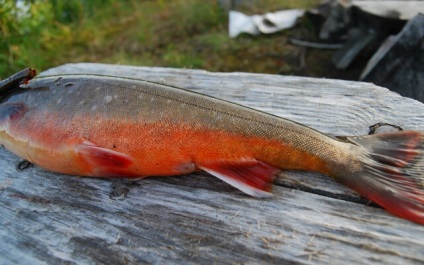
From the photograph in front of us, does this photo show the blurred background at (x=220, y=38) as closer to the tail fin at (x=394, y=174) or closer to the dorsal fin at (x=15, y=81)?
the tail fin at (x=394, y=174)

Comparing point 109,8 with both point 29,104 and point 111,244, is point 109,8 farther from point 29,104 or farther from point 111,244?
point 111,244

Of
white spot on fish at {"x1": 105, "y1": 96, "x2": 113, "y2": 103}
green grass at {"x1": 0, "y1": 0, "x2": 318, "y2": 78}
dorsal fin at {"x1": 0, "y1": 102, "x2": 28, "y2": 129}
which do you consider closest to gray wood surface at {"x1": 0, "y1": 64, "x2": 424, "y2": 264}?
dorsal fin at {"x1": 0, "y1": 102, "x2": 28, "y2": 129}

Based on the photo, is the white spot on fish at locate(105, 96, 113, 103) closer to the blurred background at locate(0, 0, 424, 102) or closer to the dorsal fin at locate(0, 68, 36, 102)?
the dorsal fin at locate(0, 68, 36, 102)

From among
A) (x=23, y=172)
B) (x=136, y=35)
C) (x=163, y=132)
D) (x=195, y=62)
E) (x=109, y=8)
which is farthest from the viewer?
(x=109, y=8)

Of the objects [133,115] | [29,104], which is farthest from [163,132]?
[29,104]

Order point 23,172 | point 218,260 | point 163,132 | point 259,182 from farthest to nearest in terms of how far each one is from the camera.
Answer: point 23,172, point 163,132, point 259,182, point 218,260

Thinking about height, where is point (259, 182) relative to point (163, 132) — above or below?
below

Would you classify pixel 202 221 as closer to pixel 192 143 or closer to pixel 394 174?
pixel 192 143
